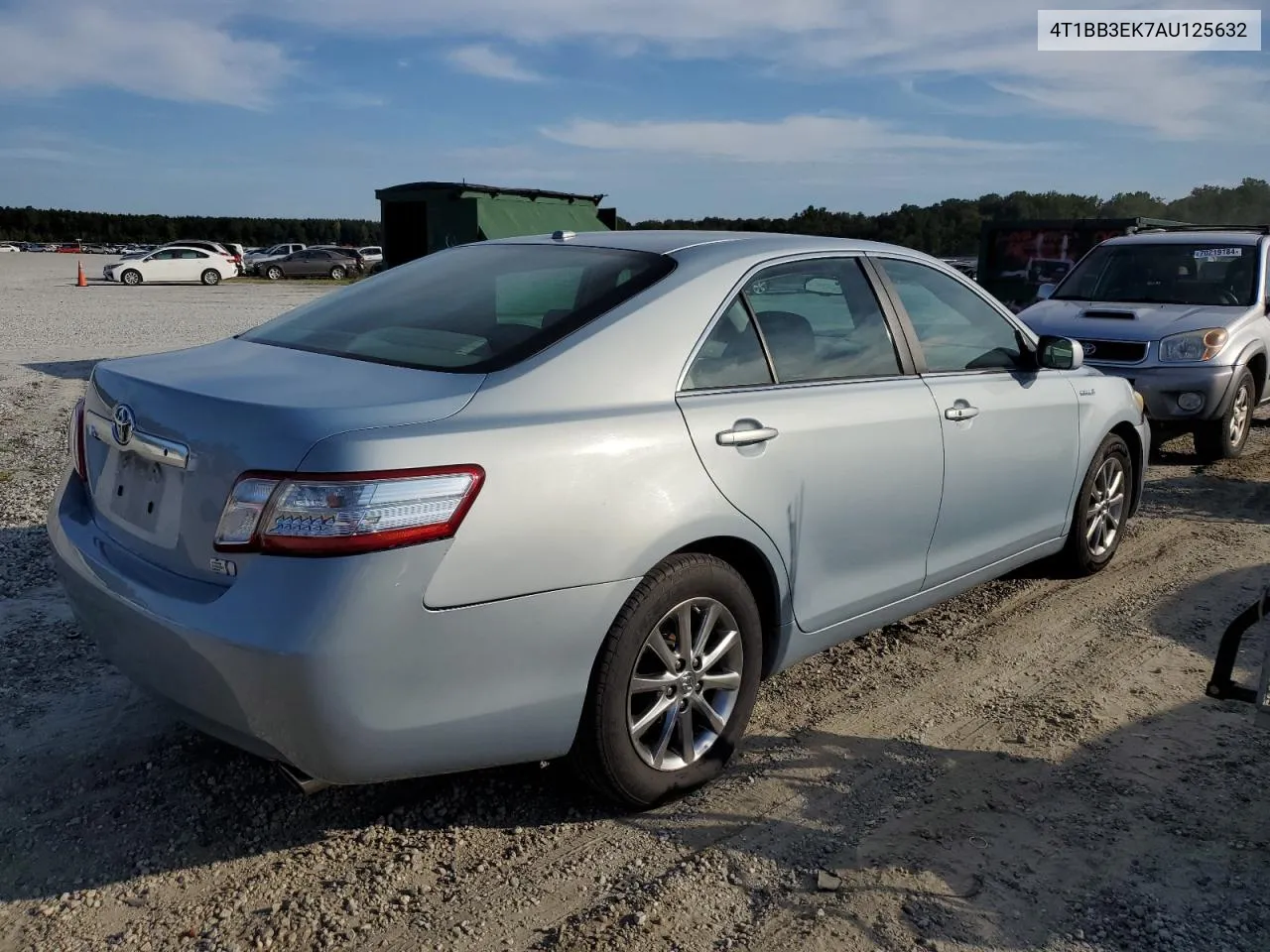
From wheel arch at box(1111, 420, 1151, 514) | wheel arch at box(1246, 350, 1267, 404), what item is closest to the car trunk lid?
wheel arch at box(1111, 420, 1151, 514)

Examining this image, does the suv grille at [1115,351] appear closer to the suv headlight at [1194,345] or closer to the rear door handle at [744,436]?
the suv headlight at [1194,345]

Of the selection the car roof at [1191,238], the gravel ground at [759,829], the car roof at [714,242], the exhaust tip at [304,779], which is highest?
the car roof at [1191,238]

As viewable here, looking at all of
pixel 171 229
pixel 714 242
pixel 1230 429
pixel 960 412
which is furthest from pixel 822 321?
pixel 171 229

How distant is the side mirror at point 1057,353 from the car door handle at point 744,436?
1778 millimetres

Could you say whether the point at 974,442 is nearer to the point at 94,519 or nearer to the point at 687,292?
the point at 687,292

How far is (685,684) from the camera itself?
308 centimetres

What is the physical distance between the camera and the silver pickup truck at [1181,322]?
7.86m

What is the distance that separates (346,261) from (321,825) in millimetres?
45195

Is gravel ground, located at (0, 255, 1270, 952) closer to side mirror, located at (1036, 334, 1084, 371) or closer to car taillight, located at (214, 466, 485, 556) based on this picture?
car taillight, located at (214, 466, 485, 556)

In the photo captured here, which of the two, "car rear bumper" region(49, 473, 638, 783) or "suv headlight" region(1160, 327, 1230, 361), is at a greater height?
"suv headlight" region(1160, 327, 1230, 361)

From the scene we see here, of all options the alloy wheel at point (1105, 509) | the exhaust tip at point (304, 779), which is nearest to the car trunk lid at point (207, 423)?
the exhaust tip at point (304, 779)

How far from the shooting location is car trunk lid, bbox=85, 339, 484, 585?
251 cm

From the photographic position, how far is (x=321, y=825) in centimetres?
304

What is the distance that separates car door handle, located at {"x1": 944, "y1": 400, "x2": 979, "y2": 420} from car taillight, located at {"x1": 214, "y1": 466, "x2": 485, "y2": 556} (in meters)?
2.08
